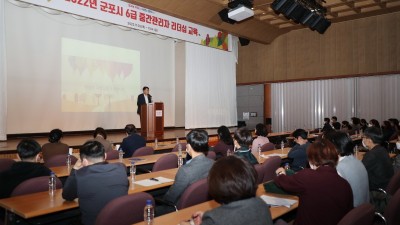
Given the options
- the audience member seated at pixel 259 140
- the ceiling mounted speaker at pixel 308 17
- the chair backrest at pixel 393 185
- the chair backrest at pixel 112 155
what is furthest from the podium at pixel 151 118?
the chair backrest at pixel 393 185

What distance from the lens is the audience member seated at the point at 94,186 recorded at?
2.33m

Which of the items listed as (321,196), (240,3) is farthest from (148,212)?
(240,3)

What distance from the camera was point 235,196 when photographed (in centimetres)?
147

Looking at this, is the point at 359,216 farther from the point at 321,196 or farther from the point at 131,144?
the point at 131,144

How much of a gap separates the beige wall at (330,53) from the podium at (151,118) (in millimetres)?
6460

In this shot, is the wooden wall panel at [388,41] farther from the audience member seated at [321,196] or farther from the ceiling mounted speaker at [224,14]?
the audience member seated at [321,196]

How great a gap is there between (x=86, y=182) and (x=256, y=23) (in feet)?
33.0

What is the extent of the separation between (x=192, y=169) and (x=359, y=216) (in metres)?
1.46

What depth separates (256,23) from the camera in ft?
37.0

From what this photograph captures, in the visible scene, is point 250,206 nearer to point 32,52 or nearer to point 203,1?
point 32,52

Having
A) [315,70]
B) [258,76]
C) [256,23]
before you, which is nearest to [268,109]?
[258,76]

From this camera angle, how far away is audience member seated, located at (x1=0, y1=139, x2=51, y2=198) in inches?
110

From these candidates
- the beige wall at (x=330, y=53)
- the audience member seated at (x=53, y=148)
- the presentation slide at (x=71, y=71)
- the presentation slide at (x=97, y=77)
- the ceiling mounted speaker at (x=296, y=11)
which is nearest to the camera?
the audience member seated at (x=53, y=148)

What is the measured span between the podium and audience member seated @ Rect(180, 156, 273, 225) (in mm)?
6523
